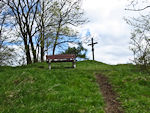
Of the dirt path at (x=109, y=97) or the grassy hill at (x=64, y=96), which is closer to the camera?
the grassy hill at (x=64, y=96)

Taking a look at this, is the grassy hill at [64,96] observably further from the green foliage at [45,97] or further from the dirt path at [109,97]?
the dirt path at [109,97]

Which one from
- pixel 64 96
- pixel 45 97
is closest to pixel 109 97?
pixel 64 96

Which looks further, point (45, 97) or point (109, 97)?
point (109, 97)

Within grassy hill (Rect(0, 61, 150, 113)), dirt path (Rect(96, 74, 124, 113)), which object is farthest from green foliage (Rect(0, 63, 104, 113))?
dirt path (Rect(96, 74, 124, 113))

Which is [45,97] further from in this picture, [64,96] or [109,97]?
[109,97]

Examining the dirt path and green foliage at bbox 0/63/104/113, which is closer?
green foliage at bbox 0/63/104/113

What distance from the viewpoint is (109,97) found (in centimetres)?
721

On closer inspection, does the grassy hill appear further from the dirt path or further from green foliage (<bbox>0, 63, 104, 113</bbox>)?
the dirt path

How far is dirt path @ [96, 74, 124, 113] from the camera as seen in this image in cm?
580

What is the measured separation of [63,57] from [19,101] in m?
8.49

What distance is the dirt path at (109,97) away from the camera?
229 inches

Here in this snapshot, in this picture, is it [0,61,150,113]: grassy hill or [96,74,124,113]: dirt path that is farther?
[96,74,124,113]: dirt path

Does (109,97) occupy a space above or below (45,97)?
below

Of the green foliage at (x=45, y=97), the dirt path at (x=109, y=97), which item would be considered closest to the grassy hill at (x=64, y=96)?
the green foliage at (x=45, y=97)
